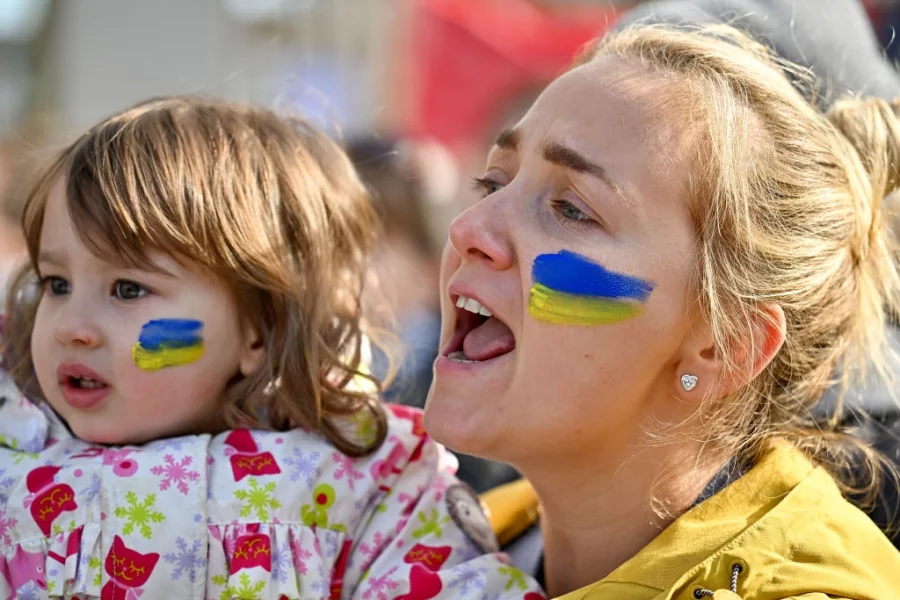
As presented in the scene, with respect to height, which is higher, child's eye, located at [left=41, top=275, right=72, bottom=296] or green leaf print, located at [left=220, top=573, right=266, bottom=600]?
child's eye, located at [left=41, top=275, right=72, bottom=296]

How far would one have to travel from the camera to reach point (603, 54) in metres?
2.09

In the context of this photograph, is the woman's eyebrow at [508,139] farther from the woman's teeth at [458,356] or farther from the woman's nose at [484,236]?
the woman's teeth at [458,356]

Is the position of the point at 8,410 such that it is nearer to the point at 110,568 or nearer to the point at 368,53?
the point at 110,568

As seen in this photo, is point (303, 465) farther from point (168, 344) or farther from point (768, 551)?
point (768, 551)

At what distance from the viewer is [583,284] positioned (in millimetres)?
1806

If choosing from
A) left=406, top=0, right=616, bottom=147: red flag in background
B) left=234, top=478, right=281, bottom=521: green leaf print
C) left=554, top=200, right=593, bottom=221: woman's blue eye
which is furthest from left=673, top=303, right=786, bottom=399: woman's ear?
left=406, top=0, right=616, bottom=147: red flag in background

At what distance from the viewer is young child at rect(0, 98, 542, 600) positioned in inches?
72.3

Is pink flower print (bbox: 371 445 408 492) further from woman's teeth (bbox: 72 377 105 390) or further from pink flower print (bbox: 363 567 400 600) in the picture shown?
woman's teeth (bbox: 72 377 105 390)

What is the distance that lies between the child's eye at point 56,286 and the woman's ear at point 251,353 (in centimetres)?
37

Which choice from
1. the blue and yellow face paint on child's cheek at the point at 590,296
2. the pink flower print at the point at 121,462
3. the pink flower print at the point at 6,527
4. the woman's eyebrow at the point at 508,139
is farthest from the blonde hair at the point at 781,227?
the pink flower print at the point at 6,527

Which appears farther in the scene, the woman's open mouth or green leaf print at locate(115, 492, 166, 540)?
the woman's open mouth

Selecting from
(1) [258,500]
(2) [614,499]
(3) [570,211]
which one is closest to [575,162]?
(3) [570,211]

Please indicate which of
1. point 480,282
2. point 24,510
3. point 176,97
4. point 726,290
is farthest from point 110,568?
point 726,290

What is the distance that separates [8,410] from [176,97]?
77cm
